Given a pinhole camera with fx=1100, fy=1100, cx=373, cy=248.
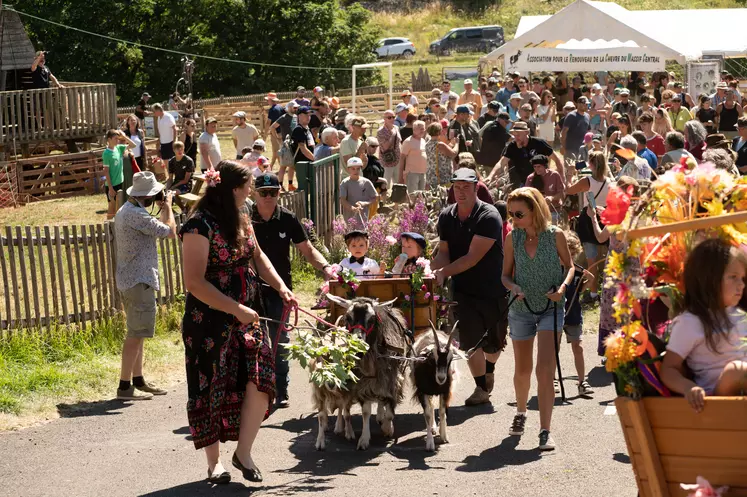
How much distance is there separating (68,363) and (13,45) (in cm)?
2114

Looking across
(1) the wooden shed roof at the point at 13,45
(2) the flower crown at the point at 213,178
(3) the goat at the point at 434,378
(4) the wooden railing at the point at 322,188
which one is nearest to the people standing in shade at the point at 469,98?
(4) the wooden railing at the point at 322,188

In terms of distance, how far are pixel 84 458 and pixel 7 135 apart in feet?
62.2

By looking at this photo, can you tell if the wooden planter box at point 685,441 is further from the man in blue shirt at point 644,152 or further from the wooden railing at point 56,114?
the wooden railing at point 56,114

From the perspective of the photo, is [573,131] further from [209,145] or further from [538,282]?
[538,282]

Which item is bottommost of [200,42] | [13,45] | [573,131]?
[573,131]

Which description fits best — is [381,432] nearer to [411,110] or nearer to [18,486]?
[18,486]

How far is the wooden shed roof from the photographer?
1160 inches

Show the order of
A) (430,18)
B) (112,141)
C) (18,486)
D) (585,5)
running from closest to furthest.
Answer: (18,486)
(112,141)
(585,5)
(430,18)

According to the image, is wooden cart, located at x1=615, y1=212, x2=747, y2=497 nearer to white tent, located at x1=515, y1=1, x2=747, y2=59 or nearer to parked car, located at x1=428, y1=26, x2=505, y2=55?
white tent, located at x1=515, y1=1, x2=747, y2=59

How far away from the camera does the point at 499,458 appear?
784 cm

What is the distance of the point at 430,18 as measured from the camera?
230 feet

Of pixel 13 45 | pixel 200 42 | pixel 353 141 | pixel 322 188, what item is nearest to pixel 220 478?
pixel 322 188

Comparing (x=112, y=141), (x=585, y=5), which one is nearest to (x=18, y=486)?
(x=112, y=141)

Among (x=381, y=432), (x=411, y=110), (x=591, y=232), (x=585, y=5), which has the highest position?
(x=585, y=5)
